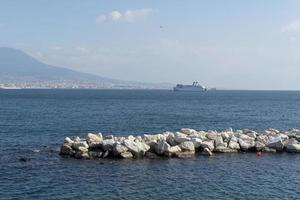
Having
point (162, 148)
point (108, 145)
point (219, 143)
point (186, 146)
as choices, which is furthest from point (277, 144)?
point (108, 145)

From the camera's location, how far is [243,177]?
30047 mm

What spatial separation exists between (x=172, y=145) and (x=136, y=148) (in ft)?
14.0

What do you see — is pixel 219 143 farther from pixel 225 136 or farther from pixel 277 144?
pixel 277 144

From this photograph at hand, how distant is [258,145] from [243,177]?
11.3m

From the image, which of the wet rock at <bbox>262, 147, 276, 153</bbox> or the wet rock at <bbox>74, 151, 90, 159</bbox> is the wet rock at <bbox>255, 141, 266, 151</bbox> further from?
the wet rock at <bbox>74, 151, 90, 159</bbox>

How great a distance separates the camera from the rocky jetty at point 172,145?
3653 cm

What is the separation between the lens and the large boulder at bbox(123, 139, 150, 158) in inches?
1432

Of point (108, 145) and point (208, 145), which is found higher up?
point (208, 145)

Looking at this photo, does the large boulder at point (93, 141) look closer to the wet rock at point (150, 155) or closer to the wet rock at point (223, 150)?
the wet rock at point (150, 155)

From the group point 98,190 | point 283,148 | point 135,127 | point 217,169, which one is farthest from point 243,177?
point 135,127

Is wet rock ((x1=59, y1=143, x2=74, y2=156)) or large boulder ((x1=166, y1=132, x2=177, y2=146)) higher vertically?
large boulder ((x1=166, y1=132, x2=177, y2=146))

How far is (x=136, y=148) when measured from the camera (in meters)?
36.4

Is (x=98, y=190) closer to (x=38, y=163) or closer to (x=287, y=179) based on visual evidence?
(x=38, y=163)

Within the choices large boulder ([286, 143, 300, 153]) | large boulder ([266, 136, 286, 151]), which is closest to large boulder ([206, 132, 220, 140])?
large boulder ([266, 136, 286, 151])
